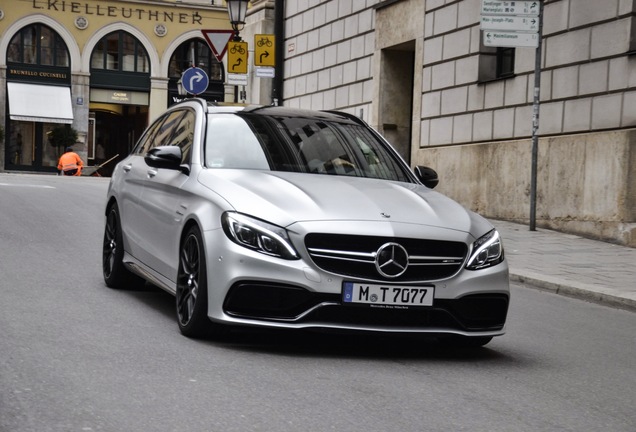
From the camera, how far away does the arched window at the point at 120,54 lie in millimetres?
49781

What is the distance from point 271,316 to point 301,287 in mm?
263

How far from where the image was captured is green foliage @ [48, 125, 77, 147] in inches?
1882

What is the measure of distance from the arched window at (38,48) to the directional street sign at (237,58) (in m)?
29.8

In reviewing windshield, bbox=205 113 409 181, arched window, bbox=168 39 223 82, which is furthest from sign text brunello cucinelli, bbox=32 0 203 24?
windshield, bbox=205 113 409 181

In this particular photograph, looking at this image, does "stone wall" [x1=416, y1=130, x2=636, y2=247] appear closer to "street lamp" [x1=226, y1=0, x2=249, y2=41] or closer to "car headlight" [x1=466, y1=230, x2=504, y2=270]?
"street lamp" [x1=226, y1=0, x2=249, y2=41]

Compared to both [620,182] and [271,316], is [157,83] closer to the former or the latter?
[620,182]

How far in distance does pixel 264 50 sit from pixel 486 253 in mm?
14490

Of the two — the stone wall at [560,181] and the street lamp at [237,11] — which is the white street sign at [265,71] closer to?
the street lamp at [237,11]

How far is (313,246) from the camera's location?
6.31 meters

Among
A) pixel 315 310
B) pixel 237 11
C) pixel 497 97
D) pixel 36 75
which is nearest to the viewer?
pixel 315 310

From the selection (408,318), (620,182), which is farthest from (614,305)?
(620,182)

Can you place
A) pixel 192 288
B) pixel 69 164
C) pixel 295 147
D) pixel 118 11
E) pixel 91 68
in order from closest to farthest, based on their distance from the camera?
pixel 192 288 < pixel 295 147 < pixel 69 164 < pixel 91 68 < pixel 118 11

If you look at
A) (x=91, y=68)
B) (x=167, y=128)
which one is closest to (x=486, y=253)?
(x=167, y=128)

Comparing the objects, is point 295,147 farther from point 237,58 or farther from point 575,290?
point 237,58
